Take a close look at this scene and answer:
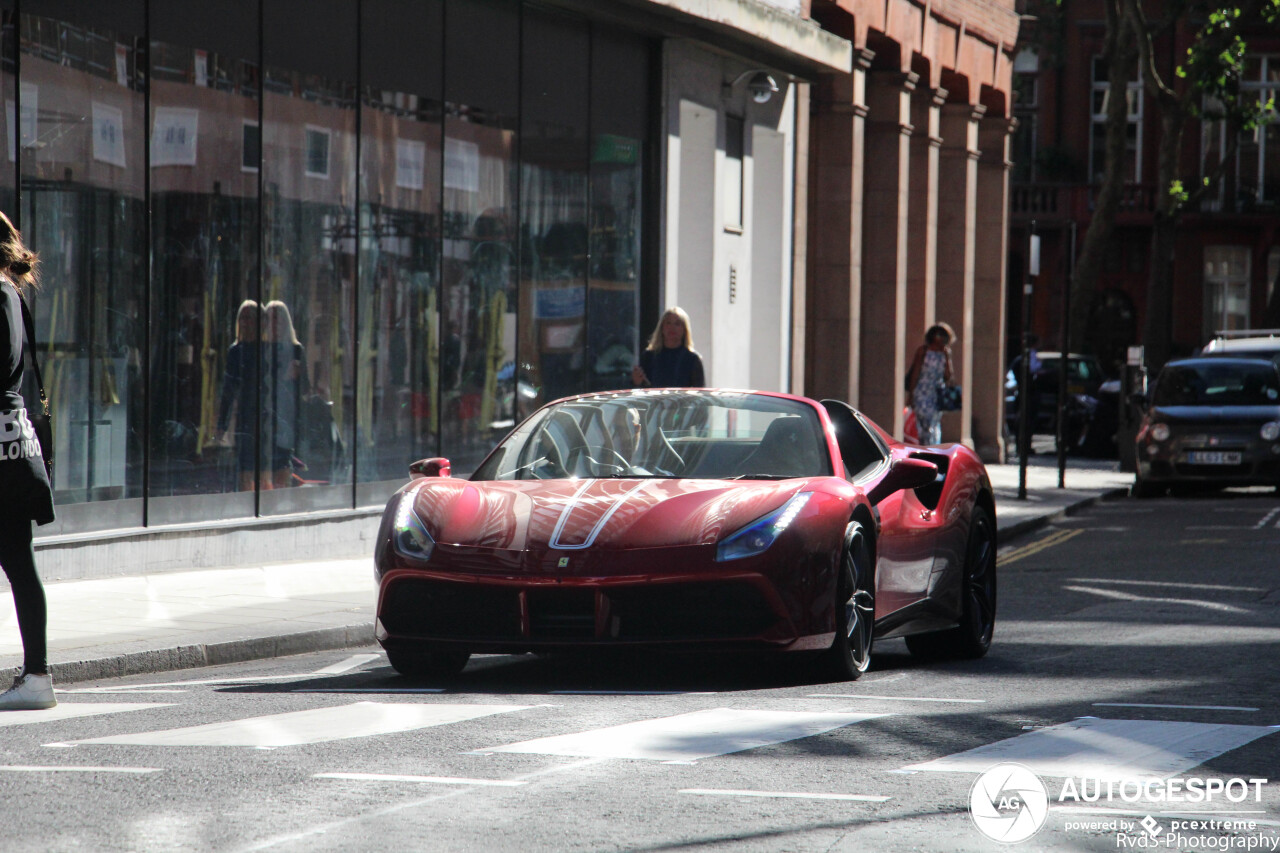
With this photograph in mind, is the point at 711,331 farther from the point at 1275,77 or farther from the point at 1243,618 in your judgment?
the point at 1275,77

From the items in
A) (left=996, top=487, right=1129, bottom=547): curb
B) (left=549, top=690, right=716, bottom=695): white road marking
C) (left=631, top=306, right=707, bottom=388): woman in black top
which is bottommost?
(left=996, top=487, right=1129, bottom=547): curb

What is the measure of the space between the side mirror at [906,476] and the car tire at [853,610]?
1.57 feet

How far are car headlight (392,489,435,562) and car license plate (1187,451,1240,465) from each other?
706 inches

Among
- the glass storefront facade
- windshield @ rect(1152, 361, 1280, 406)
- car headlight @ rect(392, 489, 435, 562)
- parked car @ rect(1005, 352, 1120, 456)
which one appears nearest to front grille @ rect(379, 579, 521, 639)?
car headlight @ rect(392, 489, 435, 562)

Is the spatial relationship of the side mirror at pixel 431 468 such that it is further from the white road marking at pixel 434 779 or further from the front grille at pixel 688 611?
the white road marking at pixel 434 779

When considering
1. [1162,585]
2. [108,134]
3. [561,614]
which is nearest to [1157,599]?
[1162,585]

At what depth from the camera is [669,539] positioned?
7.97 m

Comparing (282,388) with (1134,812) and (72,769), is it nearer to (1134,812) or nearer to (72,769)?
(72,769)

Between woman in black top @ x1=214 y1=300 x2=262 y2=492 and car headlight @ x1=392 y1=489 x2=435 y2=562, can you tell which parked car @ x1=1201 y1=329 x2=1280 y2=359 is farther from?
car headlight @ x1=392 y1=489 x2=435 y2=562

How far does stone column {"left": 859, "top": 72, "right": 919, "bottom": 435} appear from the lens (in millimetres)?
28125

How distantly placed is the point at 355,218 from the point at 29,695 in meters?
9.20

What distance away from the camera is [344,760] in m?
6.13

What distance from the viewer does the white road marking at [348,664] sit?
30.5 feet

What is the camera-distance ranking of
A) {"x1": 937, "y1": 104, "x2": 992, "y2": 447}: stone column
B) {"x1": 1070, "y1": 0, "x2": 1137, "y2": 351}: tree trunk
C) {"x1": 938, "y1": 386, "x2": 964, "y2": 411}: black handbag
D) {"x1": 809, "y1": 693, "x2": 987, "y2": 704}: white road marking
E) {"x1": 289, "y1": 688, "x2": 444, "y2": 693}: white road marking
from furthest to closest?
1. {"x1": 1070, "y1": 0, "x2": 1137, "y2": 351}: tree trunk
2. {"x1": 937, "y1": 104, "x2": 992, "y2": 447}: stone column
3. {"x1": 938, "y1": 386, "x2": 964, "y2": 411}: black handbag
4. {"x1": 289, "y1": 688, "x2": 444, "y2": 693}: white road marking
5. {"x1": 809, "y1": 693, "x2": 987, "y2": 704}: white road marking
